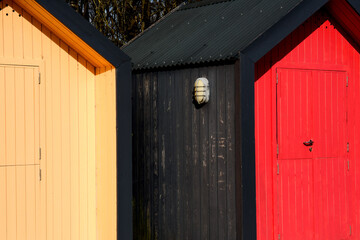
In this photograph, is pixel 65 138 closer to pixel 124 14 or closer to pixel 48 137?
pixel 48 137

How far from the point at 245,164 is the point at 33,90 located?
246cm

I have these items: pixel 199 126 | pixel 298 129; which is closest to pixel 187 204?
pixel 199 126

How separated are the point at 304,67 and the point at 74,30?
3.04 metres

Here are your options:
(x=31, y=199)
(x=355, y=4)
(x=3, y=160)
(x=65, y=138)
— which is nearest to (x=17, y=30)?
(x=65, y=138)

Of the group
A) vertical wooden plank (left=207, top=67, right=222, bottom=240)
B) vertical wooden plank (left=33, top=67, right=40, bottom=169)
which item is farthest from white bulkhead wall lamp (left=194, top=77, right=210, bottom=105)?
vertical wooden plank (left=33, top=67, right=40, bottom=169)

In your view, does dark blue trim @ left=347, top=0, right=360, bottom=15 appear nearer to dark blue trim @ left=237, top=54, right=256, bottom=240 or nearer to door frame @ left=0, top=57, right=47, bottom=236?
dark blue trim @ left=237, top=54, right=256, bottom=240

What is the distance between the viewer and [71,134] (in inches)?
276

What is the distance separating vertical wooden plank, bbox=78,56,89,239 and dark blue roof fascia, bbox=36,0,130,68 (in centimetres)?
45

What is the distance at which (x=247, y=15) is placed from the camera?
26.7 ft

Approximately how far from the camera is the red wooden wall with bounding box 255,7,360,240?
7.61 metres

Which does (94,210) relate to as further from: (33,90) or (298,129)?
(298,129)

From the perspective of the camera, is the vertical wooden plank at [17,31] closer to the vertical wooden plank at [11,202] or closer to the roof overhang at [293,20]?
the vertical wooden plank at [11,202]

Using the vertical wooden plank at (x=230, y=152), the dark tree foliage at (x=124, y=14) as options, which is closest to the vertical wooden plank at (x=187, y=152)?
the vertical wooden plank at (x=230, y=152)

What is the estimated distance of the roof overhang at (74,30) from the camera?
6401mm
